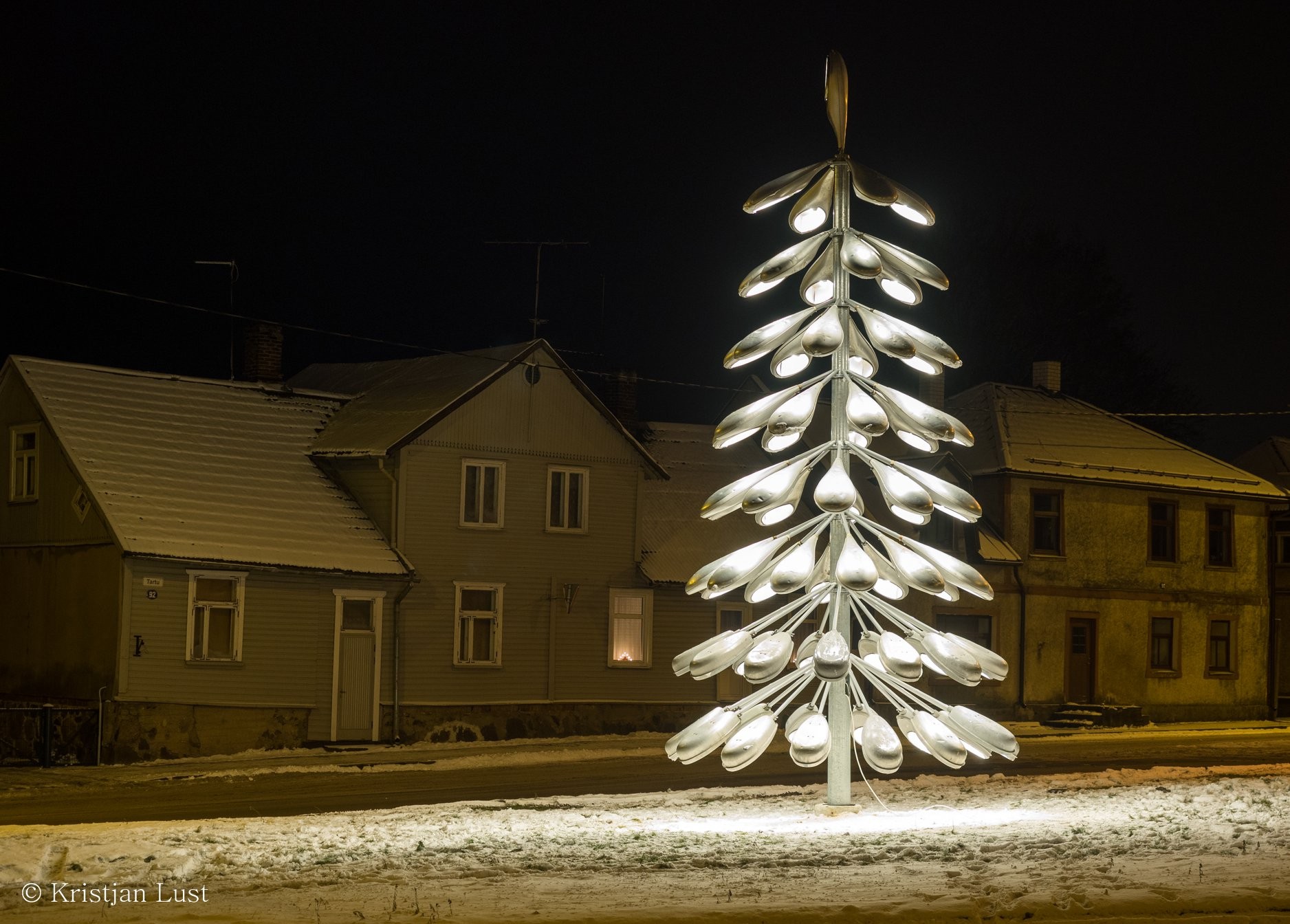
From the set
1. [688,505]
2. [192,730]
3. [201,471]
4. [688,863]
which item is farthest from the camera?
[688,505]

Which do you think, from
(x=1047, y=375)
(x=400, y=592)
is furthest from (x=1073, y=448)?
(x=400, y=592)

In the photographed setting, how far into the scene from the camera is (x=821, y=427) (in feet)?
151

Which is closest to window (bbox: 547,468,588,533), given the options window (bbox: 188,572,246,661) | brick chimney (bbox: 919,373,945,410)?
window (bbox: 188,572,246,661)

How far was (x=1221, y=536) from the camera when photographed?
4572 cm

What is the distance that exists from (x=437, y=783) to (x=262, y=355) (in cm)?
1676

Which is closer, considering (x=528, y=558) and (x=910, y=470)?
(x=910, y=470)

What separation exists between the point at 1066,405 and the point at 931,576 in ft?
110

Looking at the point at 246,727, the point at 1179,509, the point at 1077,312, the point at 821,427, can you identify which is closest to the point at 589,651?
the point at 246,727

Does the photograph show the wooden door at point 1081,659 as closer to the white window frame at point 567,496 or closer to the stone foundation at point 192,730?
the white window frame at point 567,496

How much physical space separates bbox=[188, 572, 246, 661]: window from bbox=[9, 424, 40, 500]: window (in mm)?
4247

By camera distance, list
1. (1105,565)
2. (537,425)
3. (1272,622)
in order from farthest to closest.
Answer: (1272,622) < (1105,565) < (537,425)

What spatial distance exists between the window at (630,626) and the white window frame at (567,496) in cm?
166

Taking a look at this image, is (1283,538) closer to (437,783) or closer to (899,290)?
(437,783)

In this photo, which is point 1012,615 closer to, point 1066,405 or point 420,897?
point 1066,405
